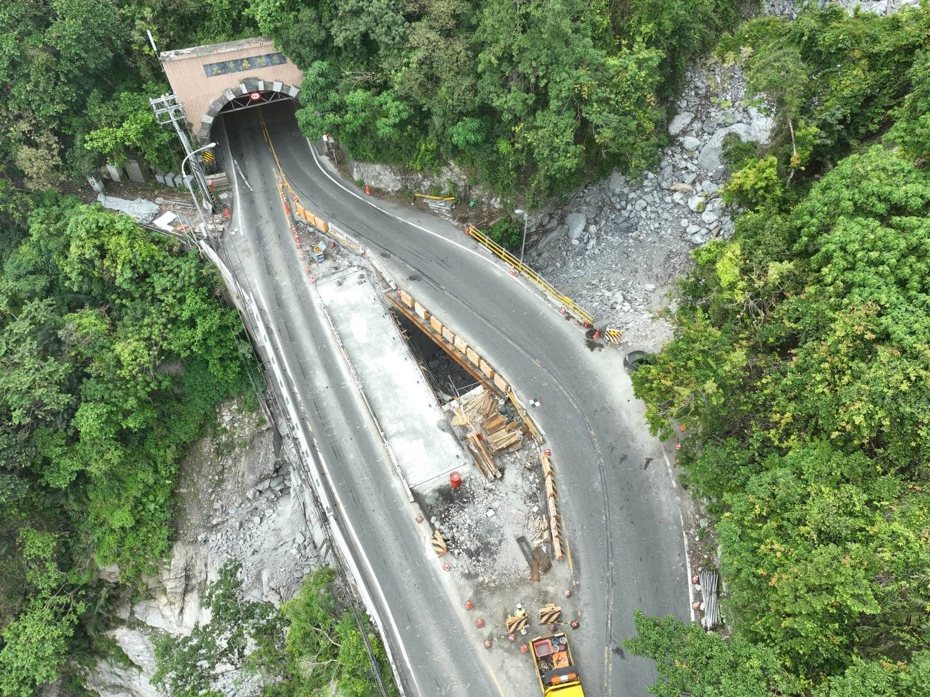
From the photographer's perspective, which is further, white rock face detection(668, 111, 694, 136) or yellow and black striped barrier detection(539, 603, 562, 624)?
white rock face detection(668, 111, 694, 136)

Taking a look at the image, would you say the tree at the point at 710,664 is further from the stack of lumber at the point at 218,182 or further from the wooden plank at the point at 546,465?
the stack of lumber at the point at 218,182

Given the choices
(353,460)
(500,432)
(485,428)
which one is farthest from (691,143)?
(353,460)

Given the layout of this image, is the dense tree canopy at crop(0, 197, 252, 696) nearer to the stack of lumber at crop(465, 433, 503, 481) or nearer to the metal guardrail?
the stack of lumber at crop(465, 433, 503, 481)

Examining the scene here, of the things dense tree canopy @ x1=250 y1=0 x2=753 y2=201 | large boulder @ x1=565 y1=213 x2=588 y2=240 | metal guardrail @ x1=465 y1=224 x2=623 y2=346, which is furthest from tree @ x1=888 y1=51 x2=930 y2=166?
large boulder @ x1=565 y1=213 x2=588 y2=240

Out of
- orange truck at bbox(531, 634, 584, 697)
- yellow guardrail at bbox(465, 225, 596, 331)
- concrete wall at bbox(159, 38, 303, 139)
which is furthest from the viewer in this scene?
concrete wall at bbox(159, 38, 303, 139)

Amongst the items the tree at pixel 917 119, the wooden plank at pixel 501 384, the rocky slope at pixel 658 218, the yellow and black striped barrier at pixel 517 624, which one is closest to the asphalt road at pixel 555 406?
the wooden plank at pixel 501 384

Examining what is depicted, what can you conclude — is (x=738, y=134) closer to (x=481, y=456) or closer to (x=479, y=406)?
(x=479, y=406)

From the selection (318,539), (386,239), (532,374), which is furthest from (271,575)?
(386,239)
